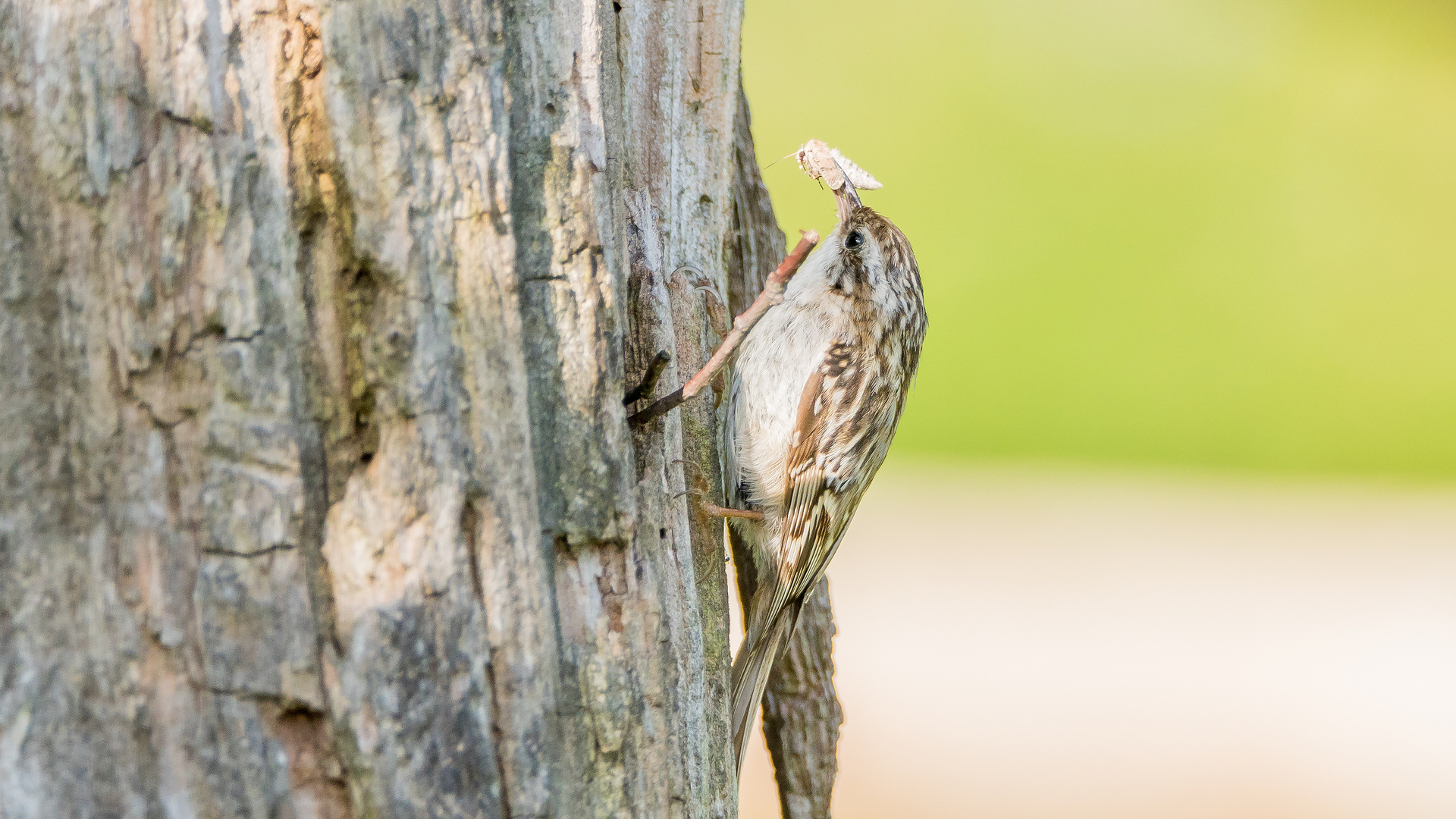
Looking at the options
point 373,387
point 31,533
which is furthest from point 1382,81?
point 31,533

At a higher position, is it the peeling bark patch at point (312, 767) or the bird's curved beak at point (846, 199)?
the bird's curved beak at point (846, 199)

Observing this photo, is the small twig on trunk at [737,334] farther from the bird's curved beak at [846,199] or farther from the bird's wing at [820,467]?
the bird's curved beak at [846,199]

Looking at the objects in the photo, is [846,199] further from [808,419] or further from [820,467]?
[820,467]

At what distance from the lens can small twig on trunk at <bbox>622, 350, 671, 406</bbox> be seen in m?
1.57

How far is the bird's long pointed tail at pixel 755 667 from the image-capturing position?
2275mm

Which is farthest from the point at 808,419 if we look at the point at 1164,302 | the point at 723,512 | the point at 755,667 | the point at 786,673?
the point at 1164,302

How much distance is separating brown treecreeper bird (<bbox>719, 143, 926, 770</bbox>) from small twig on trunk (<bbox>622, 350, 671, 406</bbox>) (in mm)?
724

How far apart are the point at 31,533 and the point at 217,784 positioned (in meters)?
0.38

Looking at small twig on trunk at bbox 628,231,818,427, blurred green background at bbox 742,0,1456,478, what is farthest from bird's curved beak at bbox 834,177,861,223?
blurred green background at bbox 742,0,1456,478

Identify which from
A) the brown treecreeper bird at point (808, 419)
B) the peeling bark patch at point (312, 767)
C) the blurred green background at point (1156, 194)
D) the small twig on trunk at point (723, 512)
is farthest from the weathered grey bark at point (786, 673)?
the blurred green background at point (1156, 194)

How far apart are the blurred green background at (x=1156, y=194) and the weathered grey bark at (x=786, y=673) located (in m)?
2.90

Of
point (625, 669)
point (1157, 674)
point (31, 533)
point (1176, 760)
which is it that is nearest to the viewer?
point (31, 533)

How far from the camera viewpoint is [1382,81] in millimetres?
5340

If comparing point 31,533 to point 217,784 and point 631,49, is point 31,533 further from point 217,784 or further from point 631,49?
point 631,49
